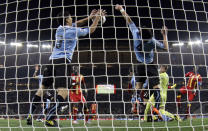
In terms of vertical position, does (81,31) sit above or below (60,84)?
above

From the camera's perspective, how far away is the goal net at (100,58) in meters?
3.92

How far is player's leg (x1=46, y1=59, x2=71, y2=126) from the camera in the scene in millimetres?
3445

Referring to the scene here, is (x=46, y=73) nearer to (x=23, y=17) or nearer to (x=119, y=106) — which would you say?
(x=23, y=17)

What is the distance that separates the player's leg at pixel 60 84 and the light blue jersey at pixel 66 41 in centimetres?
12

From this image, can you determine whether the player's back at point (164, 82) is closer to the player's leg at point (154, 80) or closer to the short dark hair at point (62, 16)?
the player's leg at point (154, 80)

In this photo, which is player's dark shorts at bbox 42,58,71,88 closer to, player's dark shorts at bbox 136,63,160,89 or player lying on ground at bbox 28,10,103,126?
player lying on ground at bbox 28,10,103,126

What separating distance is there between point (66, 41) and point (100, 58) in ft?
30.5

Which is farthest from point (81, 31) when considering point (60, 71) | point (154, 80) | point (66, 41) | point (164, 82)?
point (164, 82)

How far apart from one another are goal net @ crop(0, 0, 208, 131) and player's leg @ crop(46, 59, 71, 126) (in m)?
0.14

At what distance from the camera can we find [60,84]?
11.3ft

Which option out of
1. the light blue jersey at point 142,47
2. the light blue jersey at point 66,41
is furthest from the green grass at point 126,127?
the light blue jersey at point 142,47

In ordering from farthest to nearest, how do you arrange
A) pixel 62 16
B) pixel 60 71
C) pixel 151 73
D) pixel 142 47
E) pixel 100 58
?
pixel 100 58
pixel 151 73
pixel 142 47
pixel 62 16
pixel 60 71

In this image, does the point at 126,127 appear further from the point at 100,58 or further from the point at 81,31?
the point at 100,58

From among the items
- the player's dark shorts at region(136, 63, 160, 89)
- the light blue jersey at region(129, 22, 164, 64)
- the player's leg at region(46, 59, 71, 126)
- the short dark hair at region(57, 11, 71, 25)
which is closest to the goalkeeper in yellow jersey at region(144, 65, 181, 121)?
the player's dark shorts at region(136, 63, 160, 89)
